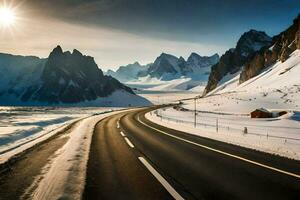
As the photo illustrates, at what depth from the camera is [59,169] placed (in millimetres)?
11070

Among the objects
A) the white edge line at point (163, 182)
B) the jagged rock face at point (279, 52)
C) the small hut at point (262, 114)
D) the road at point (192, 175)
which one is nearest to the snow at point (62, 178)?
the road at point (192, 175)

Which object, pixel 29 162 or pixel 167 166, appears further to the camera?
pixel 29 162

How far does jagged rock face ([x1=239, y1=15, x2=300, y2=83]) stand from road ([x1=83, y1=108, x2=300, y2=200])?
12213cm

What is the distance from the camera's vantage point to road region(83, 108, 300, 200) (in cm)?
776

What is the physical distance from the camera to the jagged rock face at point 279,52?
414 ft

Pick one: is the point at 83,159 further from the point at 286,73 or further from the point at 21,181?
the point at 286,73

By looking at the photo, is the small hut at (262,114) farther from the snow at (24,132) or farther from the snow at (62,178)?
the snow at (62,178)

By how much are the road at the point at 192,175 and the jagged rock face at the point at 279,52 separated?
401ft

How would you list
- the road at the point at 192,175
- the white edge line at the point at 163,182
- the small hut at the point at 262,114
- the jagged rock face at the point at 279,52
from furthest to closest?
the jagged rock face at the point at 279,52 < the small hut at the point at 262,114 < the road at the point at 192,175 < the white edge line at the point at 163,182

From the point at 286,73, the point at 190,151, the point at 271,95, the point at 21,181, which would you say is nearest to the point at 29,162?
the point at 21,181

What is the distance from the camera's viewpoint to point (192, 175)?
9.70 meters

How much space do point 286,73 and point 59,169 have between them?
9889cm

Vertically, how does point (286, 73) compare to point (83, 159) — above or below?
above

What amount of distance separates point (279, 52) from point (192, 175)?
145288mm
